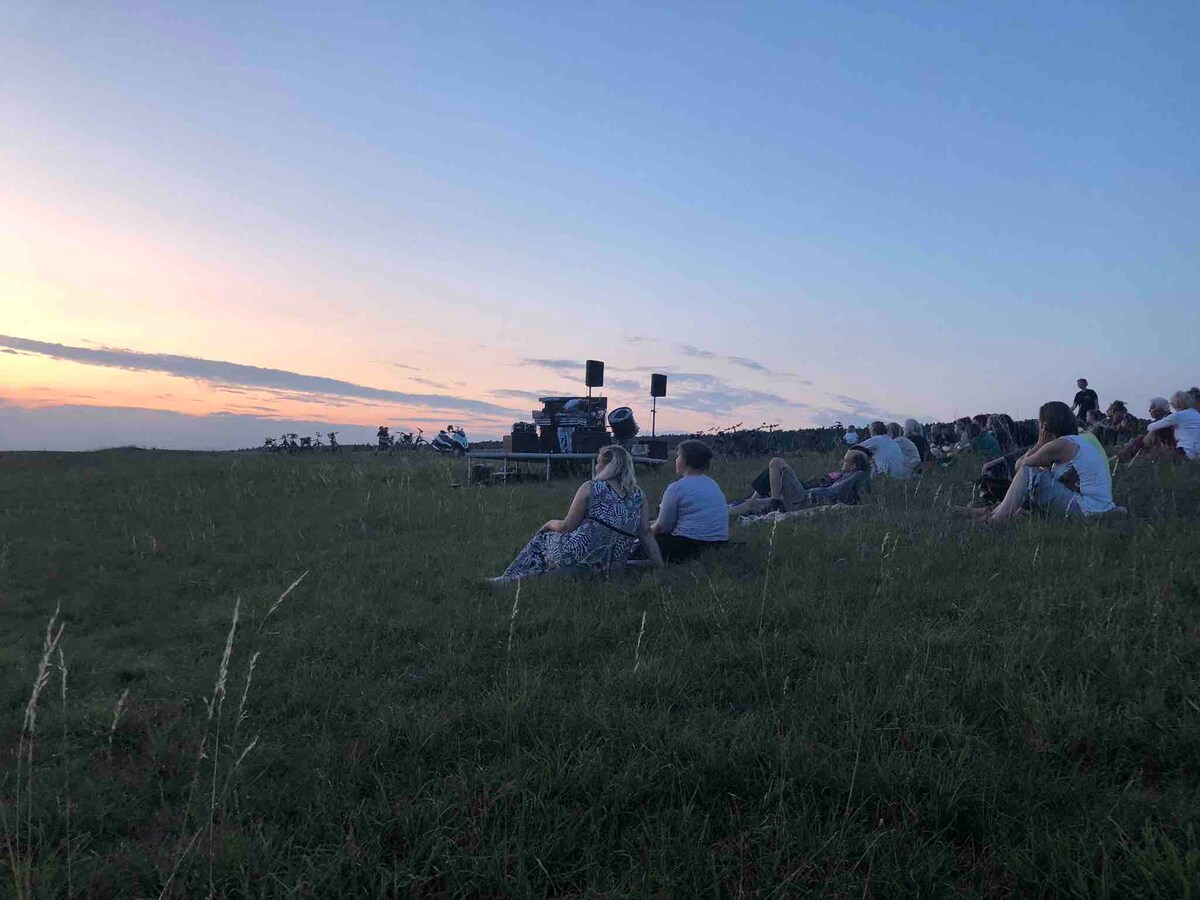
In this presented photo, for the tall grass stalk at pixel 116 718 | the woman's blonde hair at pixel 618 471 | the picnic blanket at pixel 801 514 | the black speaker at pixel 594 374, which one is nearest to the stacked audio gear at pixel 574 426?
the black speaker at pixel 594 374

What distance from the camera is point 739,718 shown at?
3.10m

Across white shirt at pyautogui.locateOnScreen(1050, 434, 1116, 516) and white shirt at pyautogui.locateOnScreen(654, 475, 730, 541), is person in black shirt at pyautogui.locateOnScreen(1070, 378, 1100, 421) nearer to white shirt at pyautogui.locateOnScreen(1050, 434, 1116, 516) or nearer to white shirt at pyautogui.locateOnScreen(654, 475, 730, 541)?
white shirt at pyautogui.locateOnScreen(1050, 434, 1116, 516)

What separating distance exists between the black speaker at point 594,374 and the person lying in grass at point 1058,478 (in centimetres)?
1096

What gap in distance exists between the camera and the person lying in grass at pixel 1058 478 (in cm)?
673

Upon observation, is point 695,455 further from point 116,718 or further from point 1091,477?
point 116,718

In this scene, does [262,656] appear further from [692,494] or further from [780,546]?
[780,546]

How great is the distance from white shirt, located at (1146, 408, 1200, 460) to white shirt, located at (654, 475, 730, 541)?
27.2 ft

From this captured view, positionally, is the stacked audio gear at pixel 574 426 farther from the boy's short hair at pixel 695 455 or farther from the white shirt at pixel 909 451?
the boy's short hair at pixel 695 455

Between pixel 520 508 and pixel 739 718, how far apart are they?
26.1ft

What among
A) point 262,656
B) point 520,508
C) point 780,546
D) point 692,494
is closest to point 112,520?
point 520,508

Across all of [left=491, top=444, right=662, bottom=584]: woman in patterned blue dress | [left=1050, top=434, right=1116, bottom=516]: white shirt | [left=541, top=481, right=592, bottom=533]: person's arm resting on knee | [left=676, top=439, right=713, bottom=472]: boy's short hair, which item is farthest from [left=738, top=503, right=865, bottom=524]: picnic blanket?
[left=541, top=481, right=592, bottom=533]: person's arm resting on knee

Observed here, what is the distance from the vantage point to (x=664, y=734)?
3.00 meters

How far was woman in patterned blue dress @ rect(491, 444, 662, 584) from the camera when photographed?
6008mm

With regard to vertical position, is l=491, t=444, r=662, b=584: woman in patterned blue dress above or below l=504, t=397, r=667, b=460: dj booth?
below
